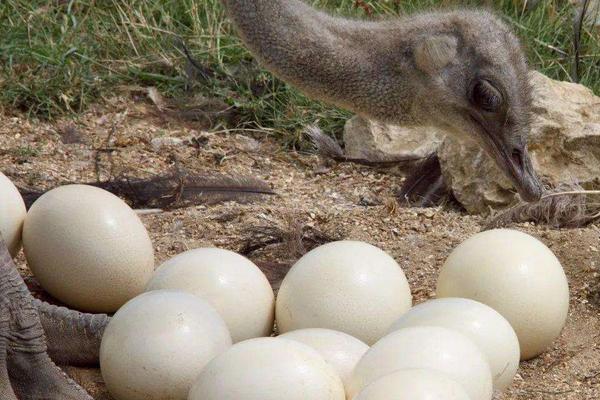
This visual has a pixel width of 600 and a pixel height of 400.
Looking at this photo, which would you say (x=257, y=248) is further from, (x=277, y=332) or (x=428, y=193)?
(x=428, y=193)

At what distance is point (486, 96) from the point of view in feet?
12.7

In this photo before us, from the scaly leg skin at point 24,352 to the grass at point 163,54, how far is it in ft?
8.78

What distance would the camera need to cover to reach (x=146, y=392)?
9.40 ft

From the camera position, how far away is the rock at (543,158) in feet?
15.8

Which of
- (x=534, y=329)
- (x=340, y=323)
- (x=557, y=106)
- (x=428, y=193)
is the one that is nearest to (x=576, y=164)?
(x=557, y=106)

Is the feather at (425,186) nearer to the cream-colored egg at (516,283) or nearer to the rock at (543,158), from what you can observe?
the rock at (543,158)

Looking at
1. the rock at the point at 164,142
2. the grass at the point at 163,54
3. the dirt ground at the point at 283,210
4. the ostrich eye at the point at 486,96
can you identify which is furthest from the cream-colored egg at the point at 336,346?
the grass at the point at 163,54

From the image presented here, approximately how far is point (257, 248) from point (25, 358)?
1.16 m

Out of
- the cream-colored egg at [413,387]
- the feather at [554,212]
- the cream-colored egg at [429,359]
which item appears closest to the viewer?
the cream-colored egg at [413,387]

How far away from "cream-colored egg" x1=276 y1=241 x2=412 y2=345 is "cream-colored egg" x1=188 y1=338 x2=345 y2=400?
0.49 meters

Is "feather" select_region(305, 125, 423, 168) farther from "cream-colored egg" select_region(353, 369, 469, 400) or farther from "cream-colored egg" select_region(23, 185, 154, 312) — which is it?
"cream-colored egg" select_region(353, 369, 469, 400)

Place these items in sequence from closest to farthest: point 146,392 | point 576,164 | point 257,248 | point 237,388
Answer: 1. point 237,388
2. point 146,392
3. point 257,248
4. point 576,164

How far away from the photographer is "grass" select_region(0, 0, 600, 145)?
566 centimetres

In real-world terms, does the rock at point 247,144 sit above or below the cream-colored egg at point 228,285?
below
